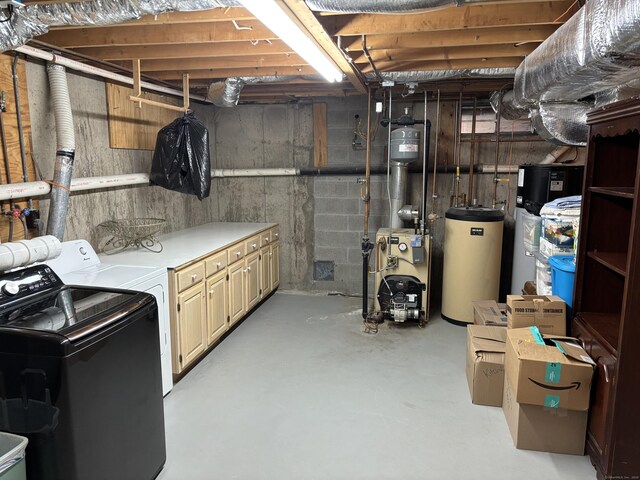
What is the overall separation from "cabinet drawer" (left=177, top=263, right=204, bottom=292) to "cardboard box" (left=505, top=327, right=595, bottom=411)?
208 centimetres

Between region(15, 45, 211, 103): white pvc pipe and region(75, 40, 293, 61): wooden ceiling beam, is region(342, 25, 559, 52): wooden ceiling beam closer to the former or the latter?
region(75, 40, 293, 61): wooden ceiling beam

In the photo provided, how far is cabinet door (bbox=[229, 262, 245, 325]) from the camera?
12.8 feet

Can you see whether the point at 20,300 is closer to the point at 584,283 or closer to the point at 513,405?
the point at 513,405

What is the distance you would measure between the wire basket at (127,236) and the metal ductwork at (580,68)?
9.00 ft

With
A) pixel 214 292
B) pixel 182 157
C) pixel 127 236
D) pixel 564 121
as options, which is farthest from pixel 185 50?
pixel 564 121

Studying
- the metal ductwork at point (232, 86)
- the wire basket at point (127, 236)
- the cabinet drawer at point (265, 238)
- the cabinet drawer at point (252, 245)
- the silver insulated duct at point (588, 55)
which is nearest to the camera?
the silver insulated duct at point (588, 55)

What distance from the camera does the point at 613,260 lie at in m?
2.30

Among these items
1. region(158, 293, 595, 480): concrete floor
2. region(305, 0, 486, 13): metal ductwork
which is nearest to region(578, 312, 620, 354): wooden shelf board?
region(158, 293, 595, 480): concrete floor

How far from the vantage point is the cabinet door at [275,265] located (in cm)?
504

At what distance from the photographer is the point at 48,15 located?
2.11 meters

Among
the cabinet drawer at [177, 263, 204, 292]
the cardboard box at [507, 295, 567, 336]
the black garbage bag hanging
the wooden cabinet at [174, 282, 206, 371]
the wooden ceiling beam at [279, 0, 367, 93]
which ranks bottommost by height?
the wooden cabinet at [174, 282, 206, 371]

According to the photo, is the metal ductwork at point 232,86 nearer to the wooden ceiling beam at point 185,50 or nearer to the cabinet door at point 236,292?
the wooden ceiling beam at point 185,50

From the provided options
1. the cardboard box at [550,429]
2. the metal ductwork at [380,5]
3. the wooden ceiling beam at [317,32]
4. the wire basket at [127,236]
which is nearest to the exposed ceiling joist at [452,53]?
the wooden ceiling beam at [317,32]

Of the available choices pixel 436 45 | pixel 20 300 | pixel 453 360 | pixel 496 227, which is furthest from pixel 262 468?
pixel 496 227
